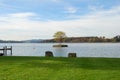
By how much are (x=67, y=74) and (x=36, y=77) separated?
1768 millimetres

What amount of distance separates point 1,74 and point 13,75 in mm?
759

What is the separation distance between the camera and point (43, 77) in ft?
46.5

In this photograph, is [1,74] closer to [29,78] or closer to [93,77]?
[29,78]

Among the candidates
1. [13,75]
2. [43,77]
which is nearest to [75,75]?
[43,77]

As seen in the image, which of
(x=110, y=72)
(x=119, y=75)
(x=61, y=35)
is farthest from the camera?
(x=61, y=35)

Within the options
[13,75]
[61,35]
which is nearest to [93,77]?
[13,75]

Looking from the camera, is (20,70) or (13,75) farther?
(20,70)

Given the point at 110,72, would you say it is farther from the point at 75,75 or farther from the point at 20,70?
the point at 20,70

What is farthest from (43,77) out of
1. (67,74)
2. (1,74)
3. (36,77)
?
(1,74)

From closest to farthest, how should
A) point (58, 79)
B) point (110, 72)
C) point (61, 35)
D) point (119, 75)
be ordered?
point (58, 79), point (119, 75), point (110, 72), point (61, 35)

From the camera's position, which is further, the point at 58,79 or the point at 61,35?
the point at 61,35

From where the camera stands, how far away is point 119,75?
14672 millimetres

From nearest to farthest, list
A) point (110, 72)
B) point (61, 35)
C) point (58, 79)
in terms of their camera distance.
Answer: point (58, 79)
point (110, 72)
point (61, 35)

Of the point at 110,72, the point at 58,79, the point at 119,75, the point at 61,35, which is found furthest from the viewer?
the point at 61,35
